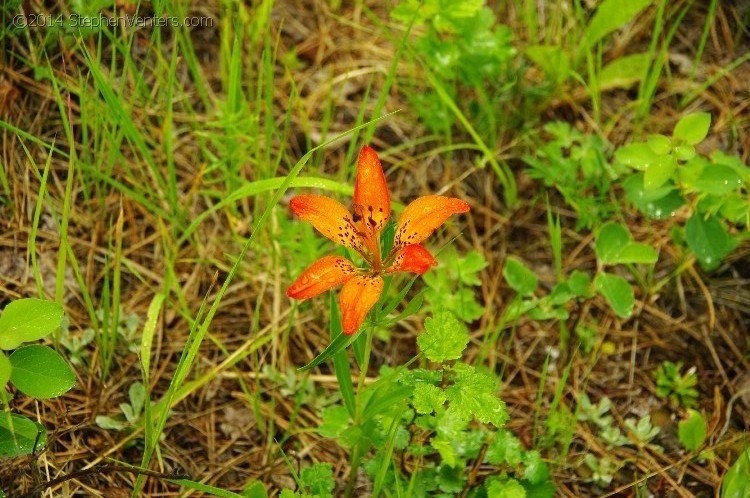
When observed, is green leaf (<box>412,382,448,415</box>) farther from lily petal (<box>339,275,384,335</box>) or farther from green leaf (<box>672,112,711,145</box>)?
green leaf (<box>672,112,711,145</box>)

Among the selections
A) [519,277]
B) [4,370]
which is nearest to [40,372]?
[4,370]

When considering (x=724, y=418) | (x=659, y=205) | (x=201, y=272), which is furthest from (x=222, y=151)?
(x=724, y=418)

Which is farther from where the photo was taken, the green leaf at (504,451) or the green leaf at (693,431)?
the green leaf at (693,431)

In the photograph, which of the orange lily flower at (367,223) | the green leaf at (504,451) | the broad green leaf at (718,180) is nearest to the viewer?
the orange lily flower at (367,223)

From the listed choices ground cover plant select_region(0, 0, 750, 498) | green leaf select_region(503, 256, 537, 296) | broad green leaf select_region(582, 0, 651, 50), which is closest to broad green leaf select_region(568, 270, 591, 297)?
ground cover plant select_region(0, 0, 750, 498)

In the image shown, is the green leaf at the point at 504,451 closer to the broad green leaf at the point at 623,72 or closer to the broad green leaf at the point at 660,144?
the broad green leaf at the point at 660,144

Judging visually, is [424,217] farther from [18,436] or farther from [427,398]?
[18,436]

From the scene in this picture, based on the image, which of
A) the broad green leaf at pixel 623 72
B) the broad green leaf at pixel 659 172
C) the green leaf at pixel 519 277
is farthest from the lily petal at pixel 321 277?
the broad green leaf at pixel 623 72

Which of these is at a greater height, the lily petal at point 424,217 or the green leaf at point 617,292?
the lily petal at point 424,217
